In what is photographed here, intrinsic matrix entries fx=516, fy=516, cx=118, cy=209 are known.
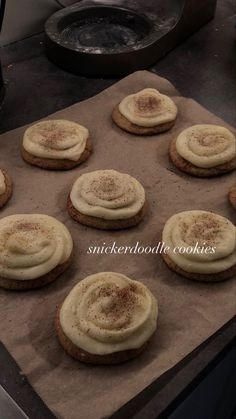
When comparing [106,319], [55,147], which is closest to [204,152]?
[55,147]

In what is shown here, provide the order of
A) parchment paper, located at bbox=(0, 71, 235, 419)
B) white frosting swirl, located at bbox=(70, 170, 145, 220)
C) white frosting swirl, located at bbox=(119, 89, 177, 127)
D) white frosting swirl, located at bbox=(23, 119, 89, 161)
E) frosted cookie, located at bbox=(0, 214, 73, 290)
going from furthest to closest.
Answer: white frosting swirl, located at bbox=(119, 89, 177, 127), white frosting swirl, located at bbox=(23, 119, 89, 161), white frosting swirl, located at bbox=(70, 170, 145, 220), frosted cookie, located at bbox=(0, 214, 73, 290), parchment paper, located at bbox=(0, 71, 235, 419)

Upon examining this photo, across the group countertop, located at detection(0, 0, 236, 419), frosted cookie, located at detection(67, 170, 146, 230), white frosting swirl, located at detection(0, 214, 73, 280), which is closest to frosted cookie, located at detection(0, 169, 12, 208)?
white frosting swirl, located at detection(0, 214, 73, 280)

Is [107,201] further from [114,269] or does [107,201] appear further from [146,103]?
[146,103]

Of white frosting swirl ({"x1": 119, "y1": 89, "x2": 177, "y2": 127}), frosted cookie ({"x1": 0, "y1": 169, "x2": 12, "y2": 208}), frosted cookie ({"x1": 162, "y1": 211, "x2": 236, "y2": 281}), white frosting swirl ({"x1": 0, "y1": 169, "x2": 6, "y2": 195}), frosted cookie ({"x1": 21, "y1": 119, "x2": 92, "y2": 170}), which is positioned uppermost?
white frosting swirl ({"x1": 119, "y1": 89, "x2": 177, "y2": 127})

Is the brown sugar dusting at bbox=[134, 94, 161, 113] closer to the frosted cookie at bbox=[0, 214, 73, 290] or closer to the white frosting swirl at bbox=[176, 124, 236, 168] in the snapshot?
the white frosting swirl at bbox=[176, 124, 236, 168]

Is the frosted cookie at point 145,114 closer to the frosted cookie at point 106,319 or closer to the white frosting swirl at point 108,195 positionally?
the white frosting swirl at point 108,195

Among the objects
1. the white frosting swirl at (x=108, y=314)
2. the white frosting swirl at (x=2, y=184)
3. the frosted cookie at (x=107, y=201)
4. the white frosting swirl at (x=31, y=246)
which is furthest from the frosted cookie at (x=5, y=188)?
the white frosting swirl at (x=108, y=314)

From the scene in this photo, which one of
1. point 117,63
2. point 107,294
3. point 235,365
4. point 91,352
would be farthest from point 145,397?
point 117,63

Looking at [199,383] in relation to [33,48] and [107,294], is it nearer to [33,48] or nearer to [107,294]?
[107,294]

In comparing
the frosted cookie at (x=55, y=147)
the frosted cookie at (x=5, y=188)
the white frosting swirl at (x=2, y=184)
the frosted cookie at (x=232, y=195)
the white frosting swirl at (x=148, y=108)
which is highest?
the white frosting swirl at (x=148, y=108)
